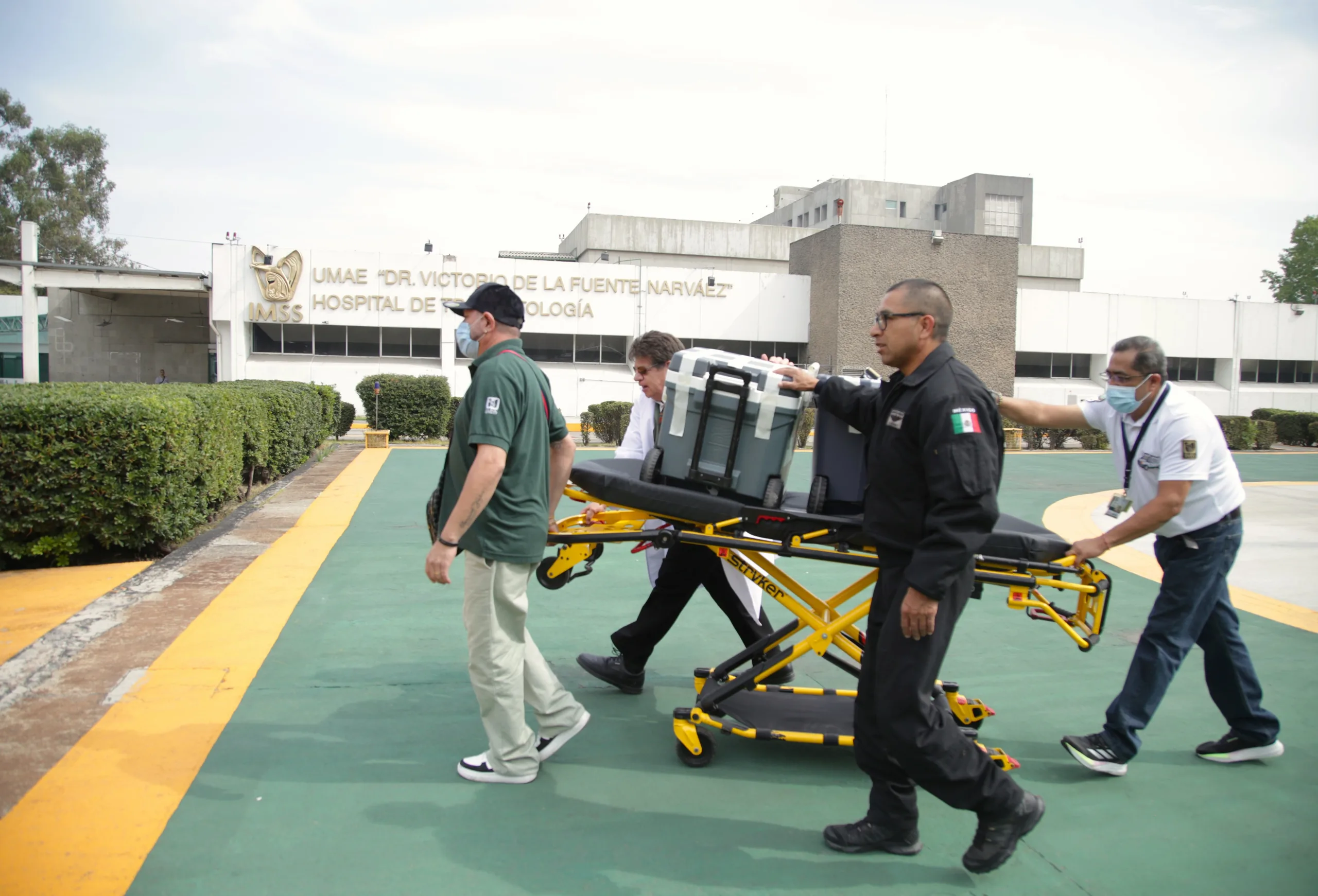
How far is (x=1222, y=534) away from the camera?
3.77 metres

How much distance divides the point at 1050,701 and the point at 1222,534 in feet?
4.43

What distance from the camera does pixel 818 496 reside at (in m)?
3.61

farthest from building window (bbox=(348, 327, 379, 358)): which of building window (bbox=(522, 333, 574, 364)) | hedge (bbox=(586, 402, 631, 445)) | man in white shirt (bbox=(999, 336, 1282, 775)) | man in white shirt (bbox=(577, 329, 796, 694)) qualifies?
man in white shirt (bbox=(999, 336, 1282, 775))

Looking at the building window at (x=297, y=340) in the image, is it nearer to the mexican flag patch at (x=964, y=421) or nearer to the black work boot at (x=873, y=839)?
the black work boot at (x=873, y=839)

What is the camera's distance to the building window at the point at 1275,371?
37.5 m

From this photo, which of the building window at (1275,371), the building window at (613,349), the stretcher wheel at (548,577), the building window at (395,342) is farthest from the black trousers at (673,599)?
the building window at (1275,371)

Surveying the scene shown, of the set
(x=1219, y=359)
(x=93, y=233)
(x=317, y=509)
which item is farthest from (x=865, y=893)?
(x=93, y=233)

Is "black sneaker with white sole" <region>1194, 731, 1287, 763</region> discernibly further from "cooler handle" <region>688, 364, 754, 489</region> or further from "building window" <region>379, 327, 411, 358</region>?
"building window" <region>379, 327, 411, 358</region>

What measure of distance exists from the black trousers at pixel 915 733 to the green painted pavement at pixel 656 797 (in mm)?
263

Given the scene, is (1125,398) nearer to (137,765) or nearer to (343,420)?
(137,765)

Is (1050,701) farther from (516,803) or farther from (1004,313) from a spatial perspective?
(1004,313)

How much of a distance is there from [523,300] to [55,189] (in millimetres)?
43640

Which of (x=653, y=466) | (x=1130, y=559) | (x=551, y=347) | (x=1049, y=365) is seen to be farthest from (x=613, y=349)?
(x=653, y=466)

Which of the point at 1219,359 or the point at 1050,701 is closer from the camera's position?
the point at 1050,701
